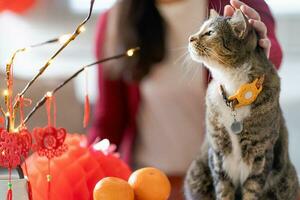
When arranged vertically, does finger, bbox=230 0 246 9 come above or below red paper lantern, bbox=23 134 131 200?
above

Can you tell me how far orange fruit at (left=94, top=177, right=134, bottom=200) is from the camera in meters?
0.54

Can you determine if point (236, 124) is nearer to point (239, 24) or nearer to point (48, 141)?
point (239, 24)

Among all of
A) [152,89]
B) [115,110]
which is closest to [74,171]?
[152,89]

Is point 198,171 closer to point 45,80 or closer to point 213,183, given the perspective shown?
point 213,183

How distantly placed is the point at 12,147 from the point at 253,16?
318 millimetres

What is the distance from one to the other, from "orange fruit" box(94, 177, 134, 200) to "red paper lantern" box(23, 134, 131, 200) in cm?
7

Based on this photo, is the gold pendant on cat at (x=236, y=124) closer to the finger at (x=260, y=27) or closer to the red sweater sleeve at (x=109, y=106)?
the finger at (x=260, y=27)

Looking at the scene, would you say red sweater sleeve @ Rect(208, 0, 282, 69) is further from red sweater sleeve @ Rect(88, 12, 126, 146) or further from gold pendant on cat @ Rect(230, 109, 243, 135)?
red sweater sleeve @ Rect(88, 12, 126, 146)

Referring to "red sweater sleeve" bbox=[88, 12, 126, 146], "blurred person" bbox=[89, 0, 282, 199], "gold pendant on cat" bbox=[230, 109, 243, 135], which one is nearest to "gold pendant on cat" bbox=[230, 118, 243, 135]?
"gold pendant on cat" bbox=[230, 109, 243, 135]

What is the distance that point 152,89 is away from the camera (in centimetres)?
97

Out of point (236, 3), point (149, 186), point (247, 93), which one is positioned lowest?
point (149, 186)

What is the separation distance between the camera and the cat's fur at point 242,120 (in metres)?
0.52

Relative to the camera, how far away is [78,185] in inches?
24.6

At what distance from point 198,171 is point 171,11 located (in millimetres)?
262
